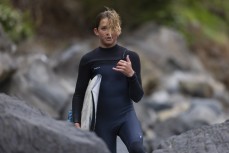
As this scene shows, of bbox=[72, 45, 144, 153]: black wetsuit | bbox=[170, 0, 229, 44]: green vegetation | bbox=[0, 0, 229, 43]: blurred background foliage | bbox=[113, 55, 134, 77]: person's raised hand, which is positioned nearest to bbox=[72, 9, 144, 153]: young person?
bbox=[72, 45, 144, 153]: black wetsuit

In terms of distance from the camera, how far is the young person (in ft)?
16.9

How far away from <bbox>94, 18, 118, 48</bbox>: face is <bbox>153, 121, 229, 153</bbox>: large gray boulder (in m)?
0.84

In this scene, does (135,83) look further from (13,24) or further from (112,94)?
(13,24)

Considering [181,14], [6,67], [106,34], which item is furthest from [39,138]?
[181,14]

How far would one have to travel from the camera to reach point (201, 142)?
531 centimetres

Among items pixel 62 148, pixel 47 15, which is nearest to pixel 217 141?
pixel 62 148

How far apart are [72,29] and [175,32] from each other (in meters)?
3.60

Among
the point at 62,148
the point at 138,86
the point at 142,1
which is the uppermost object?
the point at 142,1

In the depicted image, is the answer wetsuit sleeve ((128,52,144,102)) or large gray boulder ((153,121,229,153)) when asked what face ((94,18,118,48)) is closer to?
wetsuit sleeve ((128,52,144,102))

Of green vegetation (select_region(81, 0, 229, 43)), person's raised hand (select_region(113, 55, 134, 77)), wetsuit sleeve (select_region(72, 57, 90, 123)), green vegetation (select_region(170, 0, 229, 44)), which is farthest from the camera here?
green vegetation (select_region(170, 0, 229, 44))

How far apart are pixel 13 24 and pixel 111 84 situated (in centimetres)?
908

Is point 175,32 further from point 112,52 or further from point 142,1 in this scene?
point 112,52

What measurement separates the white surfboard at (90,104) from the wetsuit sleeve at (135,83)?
24 centimetres

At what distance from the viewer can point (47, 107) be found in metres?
11.3
